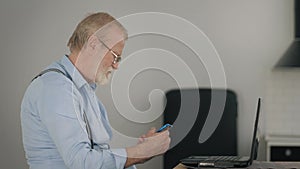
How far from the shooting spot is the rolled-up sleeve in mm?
2082

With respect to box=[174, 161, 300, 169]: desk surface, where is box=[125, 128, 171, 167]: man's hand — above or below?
above

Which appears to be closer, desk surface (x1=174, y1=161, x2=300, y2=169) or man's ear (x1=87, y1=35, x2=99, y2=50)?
man's ear (x1=87, y1=35, x2=99, y2=50)

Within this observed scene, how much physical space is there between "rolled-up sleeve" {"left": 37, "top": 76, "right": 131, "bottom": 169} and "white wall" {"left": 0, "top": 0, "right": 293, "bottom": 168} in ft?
7.74

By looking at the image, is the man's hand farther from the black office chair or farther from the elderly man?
the black office chair

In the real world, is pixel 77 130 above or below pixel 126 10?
below

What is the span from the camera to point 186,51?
14.9 feet

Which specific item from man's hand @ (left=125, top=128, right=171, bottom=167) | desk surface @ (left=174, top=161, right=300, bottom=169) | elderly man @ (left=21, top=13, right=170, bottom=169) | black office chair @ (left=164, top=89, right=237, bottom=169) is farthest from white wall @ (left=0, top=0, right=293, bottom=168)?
man's hand @ (left=125, top=128, right=171, bottom=167)

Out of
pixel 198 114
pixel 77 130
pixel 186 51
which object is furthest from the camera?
pixel 186 51

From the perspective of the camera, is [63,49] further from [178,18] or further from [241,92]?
[241,92]

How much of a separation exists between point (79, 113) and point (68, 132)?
0.38 feet

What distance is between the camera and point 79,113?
7.15 feet

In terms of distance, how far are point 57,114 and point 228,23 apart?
2607mm

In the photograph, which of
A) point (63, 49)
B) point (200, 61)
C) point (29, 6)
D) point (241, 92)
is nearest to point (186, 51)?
point (200, 61)

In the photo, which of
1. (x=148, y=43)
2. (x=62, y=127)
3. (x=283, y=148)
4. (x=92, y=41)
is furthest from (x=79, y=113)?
(x=148, y=43)
